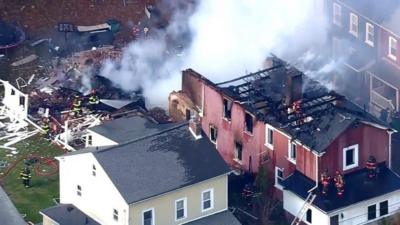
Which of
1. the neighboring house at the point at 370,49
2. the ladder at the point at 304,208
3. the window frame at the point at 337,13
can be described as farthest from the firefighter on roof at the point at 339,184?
the window frame at the point at 337,13

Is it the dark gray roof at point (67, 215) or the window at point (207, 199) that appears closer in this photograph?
the dark gray roof at point (67, 215)

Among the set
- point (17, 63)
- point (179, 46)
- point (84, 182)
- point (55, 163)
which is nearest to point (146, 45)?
point (179, 46)

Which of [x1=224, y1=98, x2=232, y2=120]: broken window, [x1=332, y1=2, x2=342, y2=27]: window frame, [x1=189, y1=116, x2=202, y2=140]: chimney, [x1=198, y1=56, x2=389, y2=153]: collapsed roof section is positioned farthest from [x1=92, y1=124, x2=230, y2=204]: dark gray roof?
[x1=332, y1=2, x2=342, y2=27]: window frame

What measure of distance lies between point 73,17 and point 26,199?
1882cm

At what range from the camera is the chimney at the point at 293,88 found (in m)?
48.2

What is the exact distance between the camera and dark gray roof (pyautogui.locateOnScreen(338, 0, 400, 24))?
56219 millimetres

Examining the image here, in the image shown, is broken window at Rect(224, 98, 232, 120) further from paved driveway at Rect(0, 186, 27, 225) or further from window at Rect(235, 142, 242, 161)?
paved driveway at Rect(0, 186, 27, 225)

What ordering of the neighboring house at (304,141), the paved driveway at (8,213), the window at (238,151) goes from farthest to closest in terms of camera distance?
1. the window at (238,151)
2. the paved driveway at (8,213)
3. the neighboring house at (304,141)

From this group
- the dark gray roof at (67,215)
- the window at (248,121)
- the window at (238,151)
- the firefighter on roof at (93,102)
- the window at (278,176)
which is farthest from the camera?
the firefighter on roof at (93,102)

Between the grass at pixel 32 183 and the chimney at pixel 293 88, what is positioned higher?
the chimney at pixel 293 88

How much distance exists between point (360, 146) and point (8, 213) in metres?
12.1

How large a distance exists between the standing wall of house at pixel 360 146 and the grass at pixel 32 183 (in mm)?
9880

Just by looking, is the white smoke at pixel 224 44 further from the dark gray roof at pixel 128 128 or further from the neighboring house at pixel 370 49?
the dark gray roof at pixel 128 128

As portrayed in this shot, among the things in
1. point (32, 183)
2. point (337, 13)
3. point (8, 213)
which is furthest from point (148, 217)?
point (337, 13)
